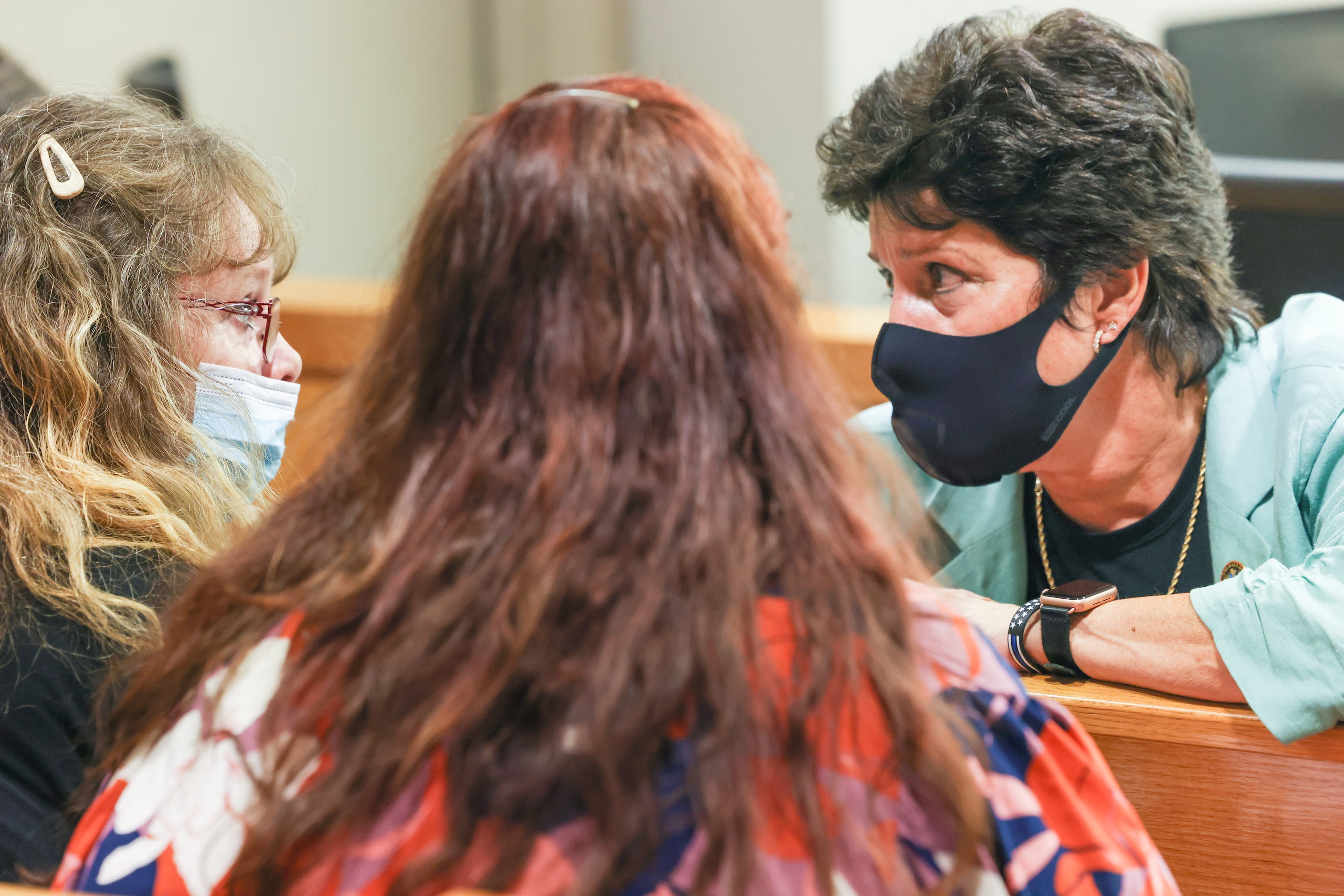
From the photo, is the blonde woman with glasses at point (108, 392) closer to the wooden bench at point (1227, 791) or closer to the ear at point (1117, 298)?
the wooden bench at point (1227, 791)

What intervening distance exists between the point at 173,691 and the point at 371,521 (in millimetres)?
203

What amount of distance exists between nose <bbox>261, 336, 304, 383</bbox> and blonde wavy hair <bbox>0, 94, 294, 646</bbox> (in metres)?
0.12

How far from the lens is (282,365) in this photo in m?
1.37

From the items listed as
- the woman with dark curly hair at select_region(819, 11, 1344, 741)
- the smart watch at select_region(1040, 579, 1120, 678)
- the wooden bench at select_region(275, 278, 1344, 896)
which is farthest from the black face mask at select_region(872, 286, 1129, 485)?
the wooden bench at select_region(275, 278, 1344, 896)

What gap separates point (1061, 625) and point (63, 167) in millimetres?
1187

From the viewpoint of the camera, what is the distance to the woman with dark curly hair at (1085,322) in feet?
4.25

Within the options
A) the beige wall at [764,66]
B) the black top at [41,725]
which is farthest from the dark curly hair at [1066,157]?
the beige wall at [764,66]

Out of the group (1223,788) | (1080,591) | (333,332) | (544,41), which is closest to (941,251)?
(1080,591)

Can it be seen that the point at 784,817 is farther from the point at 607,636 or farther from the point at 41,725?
the point at 41,725

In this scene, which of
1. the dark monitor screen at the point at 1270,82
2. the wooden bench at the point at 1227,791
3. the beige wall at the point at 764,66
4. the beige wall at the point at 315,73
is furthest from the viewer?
the beige wall at the point at 315,73

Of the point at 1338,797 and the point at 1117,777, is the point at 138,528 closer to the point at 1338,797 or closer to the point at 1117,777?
the point at 1117,777

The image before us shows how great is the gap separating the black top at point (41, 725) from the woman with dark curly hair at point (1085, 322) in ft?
2.84

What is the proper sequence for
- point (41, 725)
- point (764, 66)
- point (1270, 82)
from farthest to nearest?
point (764, 66), point (1270, 82), point (41, 725)

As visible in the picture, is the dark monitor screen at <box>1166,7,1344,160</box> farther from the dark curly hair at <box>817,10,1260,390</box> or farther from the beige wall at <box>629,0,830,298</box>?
the dark curly hair at <box>817,10,1260,390</box>
